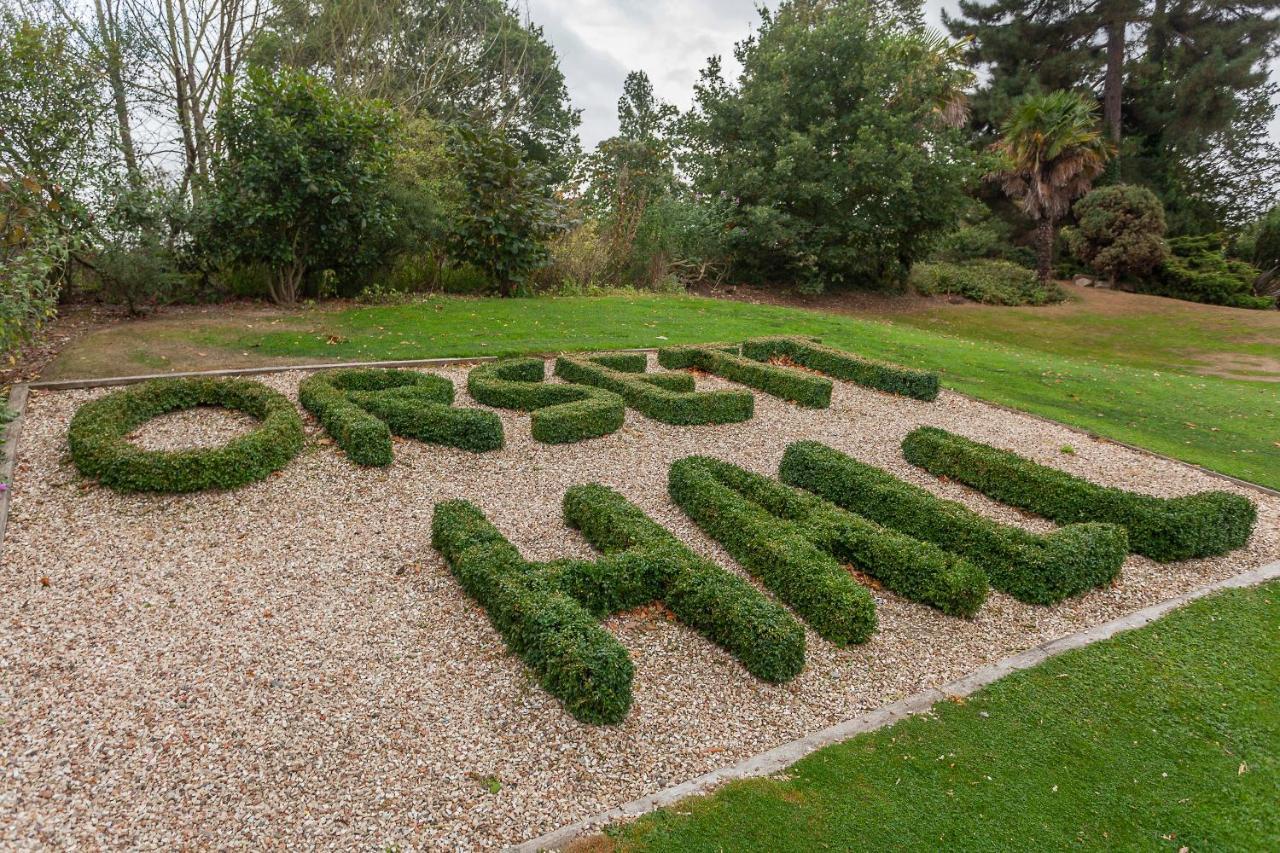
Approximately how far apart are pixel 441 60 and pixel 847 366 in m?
18.8

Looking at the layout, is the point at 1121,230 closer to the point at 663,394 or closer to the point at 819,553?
the point at 663,394

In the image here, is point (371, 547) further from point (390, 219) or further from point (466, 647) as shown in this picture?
point (390, 219)

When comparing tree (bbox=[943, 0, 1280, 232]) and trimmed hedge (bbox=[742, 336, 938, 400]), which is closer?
trimmed hedge (bbox=[742, 336, 938, 400])

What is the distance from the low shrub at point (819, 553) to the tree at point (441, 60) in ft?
38.4

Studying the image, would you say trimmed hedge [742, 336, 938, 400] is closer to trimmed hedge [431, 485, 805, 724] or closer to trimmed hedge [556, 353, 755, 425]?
trimmed hedge [556, 353, 755, 425]

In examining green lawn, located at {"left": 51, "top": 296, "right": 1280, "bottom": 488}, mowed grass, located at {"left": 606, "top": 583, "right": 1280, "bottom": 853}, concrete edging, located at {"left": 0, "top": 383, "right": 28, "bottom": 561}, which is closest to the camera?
mowed grass, located at {"left": 606, "top": 583, "right": 1280, "bottom": 853}

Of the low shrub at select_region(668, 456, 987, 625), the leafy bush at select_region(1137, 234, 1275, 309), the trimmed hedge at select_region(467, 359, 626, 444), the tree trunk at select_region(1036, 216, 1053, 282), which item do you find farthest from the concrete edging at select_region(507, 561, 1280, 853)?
the leafy bush at select_region(1137, 234, 1275, 309)

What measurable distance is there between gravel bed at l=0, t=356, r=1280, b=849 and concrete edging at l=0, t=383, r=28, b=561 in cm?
9

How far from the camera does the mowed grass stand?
291 centimetres

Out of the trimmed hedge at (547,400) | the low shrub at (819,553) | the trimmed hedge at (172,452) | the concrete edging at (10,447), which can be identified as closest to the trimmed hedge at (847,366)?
the trimmed hedge at (547,400)

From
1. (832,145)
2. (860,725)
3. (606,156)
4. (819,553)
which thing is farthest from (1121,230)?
(860,725)

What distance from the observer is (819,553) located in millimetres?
4695

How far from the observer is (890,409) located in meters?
9.00

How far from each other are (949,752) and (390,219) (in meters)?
12.1
